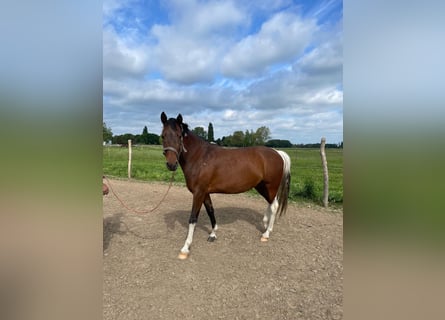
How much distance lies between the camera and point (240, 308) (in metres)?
2.94

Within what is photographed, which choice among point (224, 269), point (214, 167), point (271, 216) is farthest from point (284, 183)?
point (224, 269)

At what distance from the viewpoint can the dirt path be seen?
9.61 feet

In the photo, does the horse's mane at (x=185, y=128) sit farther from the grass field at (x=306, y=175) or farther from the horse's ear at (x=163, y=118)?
the grass field at (x=306, y=175)

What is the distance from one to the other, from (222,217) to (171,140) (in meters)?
3.11

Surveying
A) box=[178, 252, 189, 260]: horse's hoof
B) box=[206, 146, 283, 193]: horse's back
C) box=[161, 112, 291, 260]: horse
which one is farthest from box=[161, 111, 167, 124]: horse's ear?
box=[178, 252, 189, 260]: horse's hoof

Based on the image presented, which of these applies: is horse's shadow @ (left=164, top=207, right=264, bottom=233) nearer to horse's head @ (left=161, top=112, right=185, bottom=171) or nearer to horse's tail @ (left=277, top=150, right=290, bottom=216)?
horse's tail @ (left=277, top=150, right=290, bottom=216)

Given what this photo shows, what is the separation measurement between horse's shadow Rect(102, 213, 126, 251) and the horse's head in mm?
2086

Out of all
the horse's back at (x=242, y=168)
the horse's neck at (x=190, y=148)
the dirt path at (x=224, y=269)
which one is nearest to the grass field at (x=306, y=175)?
the horse's back at (x=242, y=168)

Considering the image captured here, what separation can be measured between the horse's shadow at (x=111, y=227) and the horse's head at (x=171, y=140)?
82.1 inches

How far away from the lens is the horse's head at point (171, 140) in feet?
13.0

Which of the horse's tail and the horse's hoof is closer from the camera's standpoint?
the horse's hoof
